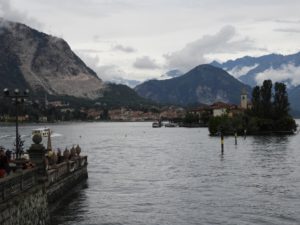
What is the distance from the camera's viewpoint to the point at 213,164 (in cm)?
8162

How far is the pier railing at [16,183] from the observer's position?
2519cm

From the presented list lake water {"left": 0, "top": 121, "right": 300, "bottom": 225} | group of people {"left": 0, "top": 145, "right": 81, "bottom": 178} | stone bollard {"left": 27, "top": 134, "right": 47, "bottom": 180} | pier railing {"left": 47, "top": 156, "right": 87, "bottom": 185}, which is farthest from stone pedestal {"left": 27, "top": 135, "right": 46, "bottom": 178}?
lake water {"left": 0, "top": 121, "right": 300, "bottom": 225}

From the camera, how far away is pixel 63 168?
47.2 m

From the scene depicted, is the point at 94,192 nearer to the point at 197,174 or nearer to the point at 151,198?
the point at 151,198

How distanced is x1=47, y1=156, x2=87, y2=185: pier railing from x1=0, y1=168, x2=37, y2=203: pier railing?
8.70 meters

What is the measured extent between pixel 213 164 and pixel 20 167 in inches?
2098

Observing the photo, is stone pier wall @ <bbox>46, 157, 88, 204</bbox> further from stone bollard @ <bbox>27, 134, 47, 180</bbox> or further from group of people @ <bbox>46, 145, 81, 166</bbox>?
stone bollard @ <bbox>27, 134, 47, 180</bbox>

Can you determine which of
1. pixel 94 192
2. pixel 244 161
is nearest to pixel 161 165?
pixel 244 161

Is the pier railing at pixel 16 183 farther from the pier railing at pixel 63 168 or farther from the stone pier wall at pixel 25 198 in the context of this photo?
the pier railing at pixel 63 168

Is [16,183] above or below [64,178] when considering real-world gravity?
above

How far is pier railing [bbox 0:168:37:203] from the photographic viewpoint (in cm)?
2519

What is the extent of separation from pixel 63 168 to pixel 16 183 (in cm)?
1998

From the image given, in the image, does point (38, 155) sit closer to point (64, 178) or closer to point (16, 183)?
point (16, 183)

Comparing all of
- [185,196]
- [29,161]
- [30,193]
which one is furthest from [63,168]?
[30,193]
